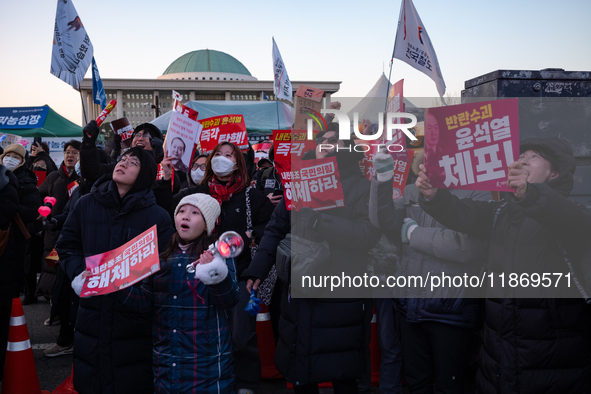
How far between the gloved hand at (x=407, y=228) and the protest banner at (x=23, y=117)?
52.3 ft

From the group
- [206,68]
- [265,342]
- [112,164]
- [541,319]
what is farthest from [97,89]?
[206,68]

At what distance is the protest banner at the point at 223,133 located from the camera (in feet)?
15.9

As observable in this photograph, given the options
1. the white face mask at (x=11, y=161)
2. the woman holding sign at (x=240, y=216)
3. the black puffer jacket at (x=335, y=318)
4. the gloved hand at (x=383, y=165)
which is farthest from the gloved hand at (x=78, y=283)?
the white face mask at (x=11, y=161)

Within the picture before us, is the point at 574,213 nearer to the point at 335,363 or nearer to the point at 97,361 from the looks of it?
the point at 335,363

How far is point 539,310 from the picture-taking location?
224 centimetres

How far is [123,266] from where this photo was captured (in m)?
2.09

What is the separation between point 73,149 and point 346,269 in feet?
12.2

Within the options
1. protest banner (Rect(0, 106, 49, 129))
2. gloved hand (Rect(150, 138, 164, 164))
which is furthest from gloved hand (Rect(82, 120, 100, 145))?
protest banner (Rect(0, 106, 49, 129))

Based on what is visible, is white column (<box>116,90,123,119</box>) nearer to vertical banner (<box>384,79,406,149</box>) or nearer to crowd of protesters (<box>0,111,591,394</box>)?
vertical banner (<box>384,79,406,149</box>)

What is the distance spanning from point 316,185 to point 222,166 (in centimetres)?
110

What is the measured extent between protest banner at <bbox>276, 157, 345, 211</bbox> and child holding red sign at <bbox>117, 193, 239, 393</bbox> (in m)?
0.64

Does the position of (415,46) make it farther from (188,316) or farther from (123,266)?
(123,266)

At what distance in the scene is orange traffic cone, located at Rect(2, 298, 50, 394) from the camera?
316 cm

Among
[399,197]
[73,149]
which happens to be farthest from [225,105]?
[399,197]
